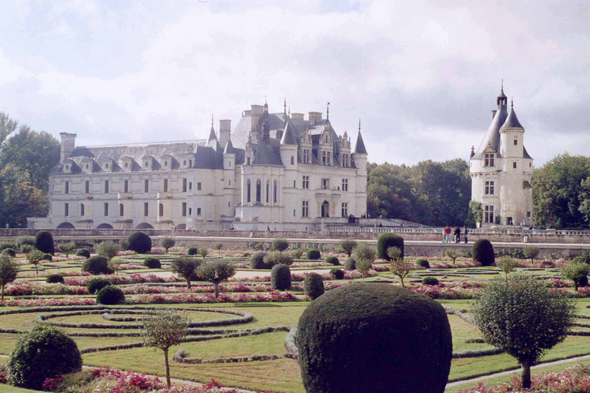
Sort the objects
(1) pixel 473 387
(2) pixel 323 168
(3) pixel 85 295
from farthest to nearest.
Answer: (2) pixel 323 168 < (3) pixel 85 295 < (1) pixel 473 387

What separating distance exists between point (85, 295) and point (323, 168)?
162 ft

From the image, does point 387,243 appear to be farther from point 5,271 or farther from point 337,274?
point 5,271

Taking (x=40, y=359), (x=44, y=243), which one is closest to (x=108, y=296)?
(x=40, y=359)

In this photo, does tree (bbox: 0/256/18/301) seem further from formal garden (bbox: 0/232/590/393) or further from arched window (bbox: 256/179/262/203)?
arched window (bbox: 256/179/262/203)

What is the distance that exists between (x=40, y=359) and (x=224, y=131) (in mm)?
64230

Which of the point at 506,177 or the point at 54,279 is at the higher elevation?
the point at 506,177

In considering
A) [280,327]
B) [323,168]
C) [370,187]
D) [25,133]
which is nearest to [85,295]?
[280,327]

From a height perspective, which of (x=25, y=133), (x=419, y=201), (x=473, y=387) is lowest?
(x=473, y=387)

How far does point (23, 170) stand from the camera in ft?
292

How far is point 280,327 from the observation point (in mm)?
18312

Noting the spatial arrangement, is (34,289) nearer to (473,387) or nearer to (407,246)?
(473,387)

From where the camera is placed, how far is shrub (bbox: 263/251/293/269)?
33.1m

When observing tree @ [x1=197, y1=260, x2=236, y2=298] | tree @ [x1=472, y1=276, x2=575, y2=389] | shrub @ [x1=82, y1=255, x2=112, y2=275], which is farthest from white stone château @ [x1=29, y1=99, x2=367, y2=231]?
tree @ [x1=472, y1=276, x2=575, y2=389]

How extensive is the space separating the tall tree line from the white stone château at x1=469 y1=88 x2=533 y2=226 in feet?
141
